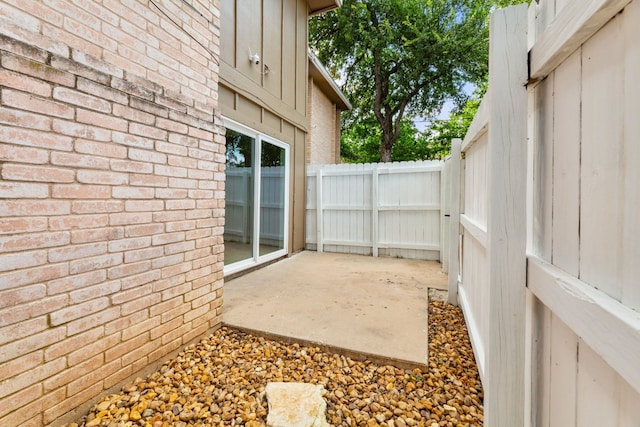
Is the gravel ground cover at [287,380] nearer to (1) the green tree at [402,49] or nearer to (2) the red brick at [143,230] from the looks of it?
(2) the red brick at [143,230]

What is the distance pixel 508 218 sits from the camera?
1075mm

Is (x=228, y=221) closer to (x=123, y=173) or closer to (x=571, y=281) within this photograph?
(x=123, y=173)

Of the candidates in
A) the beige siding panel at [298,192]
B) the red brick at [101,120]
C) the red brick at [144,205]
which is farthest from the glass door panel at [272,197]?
the red brick at [101,120]

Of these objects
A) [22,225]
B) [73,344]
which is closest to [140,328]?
[73,344]

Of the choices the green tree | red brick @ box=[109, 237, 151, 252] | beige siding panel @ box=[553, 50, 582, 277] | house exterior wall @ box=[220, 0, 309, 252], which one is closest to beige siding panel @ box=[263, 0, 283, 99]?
house exterior wall @ box=[220, 0, 309, 252]

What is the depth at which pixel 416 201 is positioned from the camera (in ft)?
18.1

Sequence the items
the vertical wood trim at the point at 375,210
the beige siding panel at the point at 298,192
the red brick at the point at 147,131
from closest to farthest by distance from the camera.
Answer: the red brick at the point at 147,131, the beige siding panel at the point at 298,192, the vertical wood trim at the point at 375,210

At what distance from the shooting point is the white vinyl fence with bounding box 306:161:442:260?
17.9 ft

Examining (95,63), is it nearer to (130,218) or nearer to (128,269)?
(130,218)

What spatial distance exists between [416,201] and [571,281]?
486cm

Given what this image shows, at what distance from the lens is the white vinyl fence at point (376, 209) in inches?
214

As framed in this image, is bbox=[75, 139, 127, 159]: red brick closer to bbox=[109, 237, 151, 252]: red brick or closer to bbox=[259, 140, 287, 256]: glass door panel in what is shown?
bbox=[109, 237, 151, 252]: red brick

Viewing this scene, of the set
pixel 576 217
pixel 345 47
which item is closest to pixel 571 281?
pixel 576 217

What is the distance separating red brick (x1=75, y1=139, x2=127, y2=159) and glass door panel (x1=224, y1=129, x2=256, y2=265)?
196 centimetres
